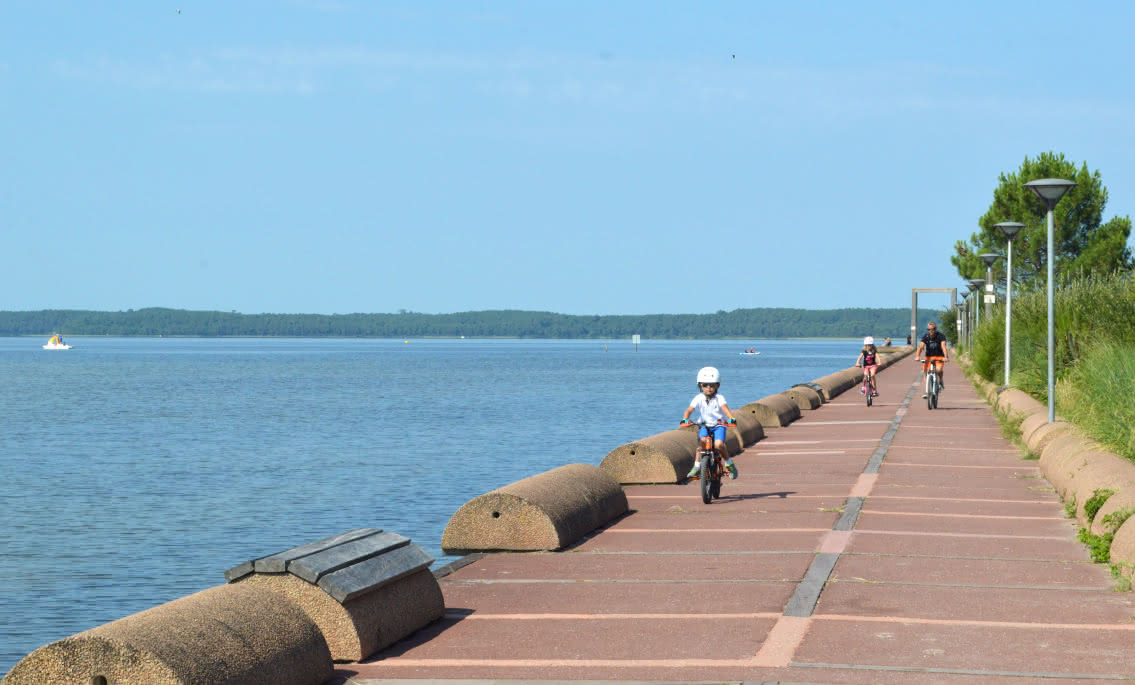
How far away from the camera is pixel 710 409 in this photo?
613 inches

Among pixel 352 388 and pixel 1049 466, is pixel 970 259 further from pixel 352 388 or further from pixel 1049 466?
pixel 1049 466

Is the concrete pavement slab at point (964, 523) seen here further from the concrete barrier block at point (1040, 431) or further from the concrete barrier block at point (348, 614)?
the concrete barrier block at point (348, 614)

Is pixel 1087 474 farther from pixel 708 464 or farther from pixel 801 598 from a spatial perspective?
pixel 801 598

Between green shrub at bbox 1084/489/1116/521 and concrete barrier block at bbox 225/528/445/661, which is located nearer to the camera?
concrete barrier block at bbox 225/528/445/661

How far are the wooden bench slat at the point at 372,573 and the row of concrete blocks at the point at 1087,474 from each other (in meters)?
5.06

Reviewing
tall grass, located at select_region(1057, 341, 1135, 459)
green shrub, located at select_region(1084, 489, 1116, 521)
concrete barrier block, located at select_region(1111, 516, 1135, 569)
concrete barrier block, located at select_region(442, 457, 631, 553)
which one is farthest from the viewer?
tall grass, located at select_region(1057, 341, 1135, 459)

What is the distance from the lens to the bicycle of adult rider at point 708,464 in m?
15.5

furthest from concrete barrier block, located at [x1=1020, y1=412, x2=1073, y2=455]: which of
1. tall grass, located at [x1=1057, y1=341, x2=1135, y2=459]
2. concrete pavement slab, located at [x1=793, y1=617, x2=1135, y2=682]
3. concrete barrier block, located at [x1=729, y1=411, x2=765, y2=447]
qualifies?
concrete pavement slab, located at [x1=793, y1=617, x2=1135, y2=682]

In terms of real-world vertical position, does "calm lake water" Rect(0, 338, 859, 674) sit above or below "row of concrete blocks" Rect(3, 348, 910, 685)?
below

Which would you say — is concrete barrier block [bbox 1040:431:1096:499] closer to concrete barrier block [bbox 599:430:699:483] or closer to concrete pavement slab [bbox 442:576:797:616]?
concrete barrier block [bbox 599:430:699:483]

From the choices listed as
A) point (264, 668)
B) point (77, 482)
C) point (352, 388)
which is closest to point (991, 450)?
point (264, 668)

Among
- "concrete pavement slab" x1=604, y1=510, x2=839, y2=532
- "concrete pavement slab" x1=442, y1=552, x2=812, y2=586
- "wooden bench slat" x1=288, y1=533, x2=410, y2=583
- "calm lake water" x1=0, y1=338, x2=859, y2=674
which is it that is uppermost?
"wooden bench slat" x1=288, y1=533, x2=410, y2=583

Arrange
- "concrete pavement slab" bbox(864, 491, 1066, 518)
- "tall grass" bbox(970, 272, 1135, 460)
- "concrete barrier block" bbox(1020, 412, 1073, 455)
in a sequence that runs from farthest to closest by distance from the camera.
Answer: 1. "concrete barrier block" bbox(1020, 412, 1073, 455)
2. "tall grass" bbox(970, 272, 1135, 460)
3. "concrete pavement slab" bbox(864, 491, 1066, 518)

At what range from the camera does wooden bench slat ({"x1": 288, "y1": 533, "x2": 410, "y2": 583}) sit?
318 inches
